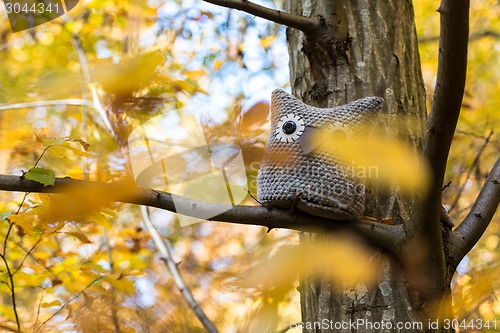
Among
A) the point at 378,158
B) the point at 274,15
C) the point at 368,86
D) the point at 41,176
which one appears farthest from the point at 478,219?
the point at 41,176

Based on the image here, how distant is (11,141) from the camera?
5.25ft

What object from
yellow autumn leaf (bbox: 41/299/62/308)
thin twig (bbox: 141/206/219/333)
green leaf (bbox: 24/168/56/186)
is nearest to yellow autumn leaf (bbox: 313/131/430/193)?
green leaf (bbox: 24/168/56/186)

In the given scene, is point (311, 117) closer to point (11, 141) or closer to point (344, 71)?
point (344, 71)

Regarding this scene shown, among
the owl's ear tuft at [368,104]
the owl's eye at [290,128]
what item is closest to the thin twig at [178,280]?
the owl's eye at [290,128]

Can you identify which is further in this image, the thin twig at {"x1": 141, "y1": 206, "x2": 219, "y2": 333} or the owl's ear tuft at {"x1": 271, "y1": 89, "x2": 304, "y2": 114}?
the thin twig at {"x1": 141, "y1": 206, "x2": 219, "y2": 333}

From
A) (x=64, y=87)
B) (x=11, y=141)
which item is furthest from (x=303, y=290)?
(x=64, y=87)

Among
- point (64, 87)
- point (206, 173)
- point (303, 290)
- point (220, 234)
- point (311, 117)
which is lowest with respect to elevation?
point (220, 234)

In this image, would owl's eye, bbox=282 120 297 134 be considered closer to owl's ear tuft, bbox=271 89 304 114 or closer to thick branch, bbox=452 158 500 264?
owl's ear tuft, bbox=271 89 304 114

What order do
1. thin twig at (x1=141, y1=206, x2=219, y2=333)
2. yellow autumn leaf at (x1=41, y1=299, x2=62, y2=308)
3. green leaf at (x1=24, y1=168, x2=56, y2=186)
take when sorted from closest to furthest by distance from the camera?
green leaf at (x1=24, y1=168, x2=56, y2=186) → thin twig at (x1=141, y1=206, x2=219, y2=333) → yellow autumn leaf at (x1=41, y1=299, x2=62, y2=308)

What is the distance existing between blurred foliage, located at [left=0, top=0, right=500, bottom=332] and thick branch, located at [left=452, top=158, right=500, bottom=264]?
23cm

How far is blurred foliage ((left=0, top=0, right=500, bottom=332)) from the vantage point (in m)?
1.27

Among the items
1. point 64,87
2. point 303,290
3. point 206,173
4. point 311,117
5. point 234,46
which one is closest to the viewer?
point 311,117

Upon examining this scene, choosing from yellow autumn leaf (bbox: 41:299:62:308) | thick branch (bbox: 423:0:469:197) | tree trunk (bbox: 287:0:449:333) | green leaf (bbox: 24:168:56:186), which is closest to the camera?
thick branch (bbox: 423:0:469:197)

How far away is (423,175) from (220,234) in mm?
2105
